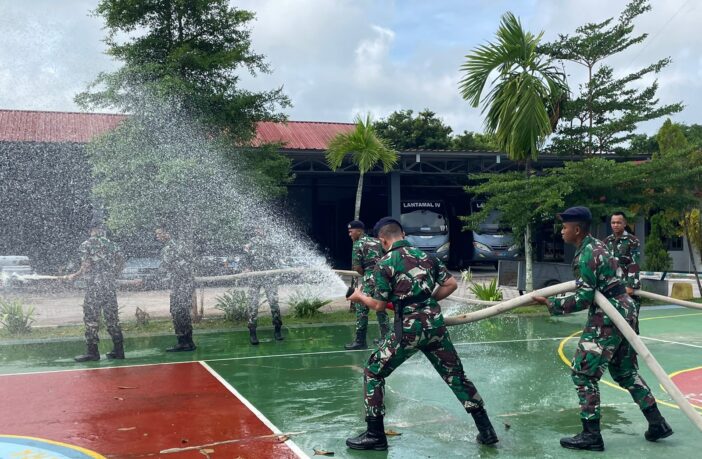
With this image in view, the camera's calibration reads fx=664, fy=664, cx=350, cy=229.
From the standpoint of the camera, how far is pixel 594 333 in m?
5.40

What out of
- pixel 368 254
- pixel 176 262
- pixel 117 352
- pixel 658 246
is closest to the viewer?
pixel 368 254

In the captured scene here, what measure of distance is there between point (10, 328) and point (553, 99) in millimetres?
12260

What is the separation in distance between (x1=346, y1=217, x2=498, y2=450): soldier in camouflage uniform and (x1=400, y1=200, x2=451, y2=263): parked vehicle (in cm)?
1993

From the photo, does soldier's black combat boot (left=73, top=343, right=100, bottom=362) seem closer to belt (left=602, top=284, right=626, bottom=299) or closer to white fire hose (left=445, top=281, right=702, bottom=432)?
white fire hose (left=445, top=281, right=702, bottom=432)

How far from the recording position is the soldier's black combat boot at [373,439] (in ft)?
17.9

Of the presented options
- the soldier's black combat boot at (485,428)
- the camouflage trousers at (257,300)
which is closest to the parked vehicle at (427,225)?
the camouflage trousers at (257,300)

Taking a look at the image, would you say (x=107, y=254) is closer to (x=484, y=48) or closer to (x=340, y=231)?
(x=484, y=48)

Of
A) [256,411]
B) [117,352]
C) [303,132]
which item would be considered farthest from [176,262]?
[303,132]

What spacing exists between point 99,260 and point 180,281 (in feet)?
4.05

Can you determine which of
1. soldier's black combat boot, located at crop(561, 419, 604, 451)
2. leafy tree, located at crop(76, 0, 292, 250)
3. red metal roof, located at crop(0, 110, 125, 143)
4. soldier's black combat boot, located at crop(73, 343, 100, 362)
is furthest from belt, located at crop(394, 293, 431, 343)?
red metal roof, located at crop(0, 110, 125, 143)

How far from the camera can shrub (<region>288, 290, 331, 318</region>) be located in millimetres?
13859

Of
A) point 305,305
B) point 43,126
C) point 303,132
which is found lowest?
point 305,305

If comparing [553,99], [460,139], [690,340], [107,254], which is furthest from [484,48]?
[460,139]

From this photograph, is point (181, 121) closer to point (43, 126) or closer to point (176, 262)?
point (176, 262)
